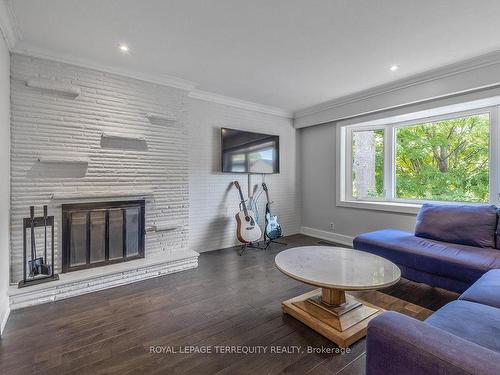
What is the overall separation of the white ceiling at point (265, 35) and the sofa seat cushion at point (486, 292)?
1.94 metres

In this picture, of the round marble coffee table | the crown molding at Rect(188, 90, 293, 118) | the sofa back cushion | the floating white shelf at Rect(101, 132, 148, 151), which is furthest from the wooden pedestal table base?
the crown molding at Rect(188, 90, 293, 118)

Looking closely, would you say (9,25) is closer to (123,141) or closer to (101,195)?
(123,141)

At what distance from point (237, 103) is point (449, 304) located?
11.7ft

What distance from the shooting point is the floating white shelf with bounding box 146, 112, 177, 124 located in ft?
10.3

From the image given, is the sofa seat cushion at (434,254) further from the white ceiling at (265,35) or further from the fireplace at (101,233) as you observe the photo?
the fireplace at (101,233)

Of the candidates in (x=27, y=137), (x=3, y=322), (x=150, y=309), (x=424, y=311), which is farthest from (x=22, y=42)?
(x=424, y=311)

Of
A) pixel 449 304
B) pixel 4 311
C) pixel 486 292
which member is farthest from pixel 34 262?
pixel 486 292

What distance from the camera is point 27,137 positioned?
246 cm

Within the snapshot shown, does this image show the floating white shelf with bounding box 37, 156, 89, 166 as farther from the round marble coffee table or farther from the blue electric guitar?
the blue electric guitar

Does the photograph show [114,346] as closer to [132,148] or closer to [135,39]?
[132,148]

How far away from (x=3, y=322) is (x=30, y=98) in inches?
78.0

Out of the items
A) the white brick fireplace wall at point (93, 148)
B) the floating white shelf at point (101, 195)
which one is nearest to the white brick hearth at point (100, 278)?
the white brick fireplace wall at point (93, 148)

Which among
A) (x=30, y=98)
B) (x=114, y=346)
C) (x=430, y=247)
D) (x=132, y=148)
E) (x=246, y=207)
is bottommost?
(x=114, y=346)

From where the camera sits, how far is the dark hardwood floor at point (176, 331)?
1.55 m
